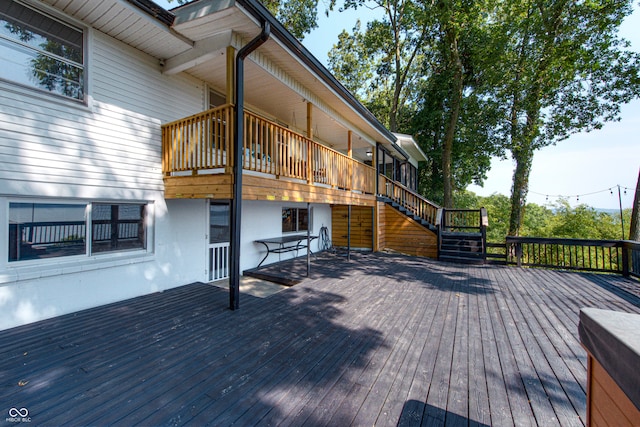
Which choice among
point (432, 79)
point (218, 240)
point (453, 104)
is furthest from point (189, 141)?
point (432, 79)

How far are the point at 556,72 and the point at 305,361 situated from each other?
16105mm

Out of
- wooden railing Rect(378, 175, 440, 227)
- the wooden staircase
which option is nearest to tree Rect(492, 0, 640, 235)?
the wooden staircase

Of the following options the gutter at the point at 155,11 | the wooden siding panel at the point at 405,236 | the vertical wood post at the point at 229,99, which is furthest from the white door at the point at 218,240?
the wooden siding panel at the point at 405,236

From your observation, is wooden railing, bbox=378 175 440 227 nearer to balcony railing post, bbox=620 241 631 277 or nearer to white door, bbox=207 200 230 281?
balcony railing post, bbox=620 241 631 277

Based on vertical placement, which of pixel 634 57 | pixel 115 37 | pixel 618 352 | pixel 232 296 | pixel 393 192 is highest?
pixel 634 57

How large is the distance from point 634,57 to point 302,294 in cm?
1655

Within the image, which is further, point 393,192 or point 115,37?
point 393,192

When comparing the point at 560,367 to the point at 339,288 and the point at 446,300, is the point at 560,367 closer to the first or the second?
the point at 446,300

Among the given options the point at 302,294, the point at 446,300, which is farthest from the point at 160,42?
the point at 446,300

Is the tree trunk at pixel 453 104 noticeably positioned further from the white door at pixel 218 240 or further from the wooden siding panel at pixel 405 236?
the white door at pixel 218 240

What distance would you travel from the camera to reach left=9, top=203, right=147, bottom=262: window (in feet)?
11.3

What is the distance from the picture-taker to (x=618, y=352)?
42.1 inches

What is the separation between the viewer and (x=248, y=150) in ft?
18.9

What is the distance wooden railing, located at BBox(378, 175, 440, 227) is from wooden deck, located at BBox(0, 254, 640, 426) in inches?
212
